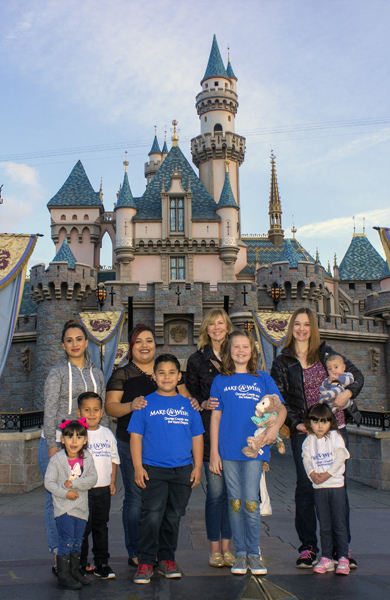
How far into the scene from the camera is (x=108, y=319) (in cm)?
1562

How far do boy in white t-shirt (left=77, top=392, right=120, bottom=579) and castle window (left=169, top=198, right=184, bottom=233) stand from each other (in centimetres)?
2025

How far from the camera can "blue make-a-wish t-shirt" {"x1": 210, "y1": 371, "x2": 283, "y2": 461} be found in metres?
3.80

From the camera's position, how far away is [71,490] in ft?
11.9

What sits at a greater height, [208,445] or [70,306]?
[70,306]

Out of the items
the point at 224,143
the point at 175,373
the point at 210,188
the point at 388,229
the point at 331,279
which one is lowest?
the point at 175,373

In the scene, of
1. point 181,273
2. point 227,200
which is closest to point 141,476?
point 181,273

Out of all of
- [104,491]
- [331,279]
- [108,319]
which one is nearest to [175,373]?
[104,491]

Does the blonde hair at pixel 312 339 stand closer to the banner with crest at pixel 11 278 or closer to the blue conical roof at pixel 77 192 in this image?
the banner with crest at pixel 11 278

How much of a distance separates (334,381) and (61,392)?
6.32 ft

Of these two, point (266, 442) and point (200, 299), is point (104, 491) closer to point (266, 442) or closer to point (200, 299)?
point (266, 442)

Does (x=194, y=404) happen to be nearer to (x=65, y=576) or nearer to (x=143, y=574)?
(x=143, y=574)

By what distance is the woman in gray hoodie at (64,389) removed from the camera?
389 centimetres

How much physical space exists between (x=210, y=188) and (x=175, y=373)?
27.0 m

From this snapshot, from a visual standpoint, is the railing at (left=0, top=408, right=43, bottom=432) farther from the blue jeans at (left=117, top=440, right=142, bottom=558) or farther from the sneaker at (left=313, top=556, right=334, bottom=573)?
the sneaker at (left=313, top=556, right=334, bottom=573)
